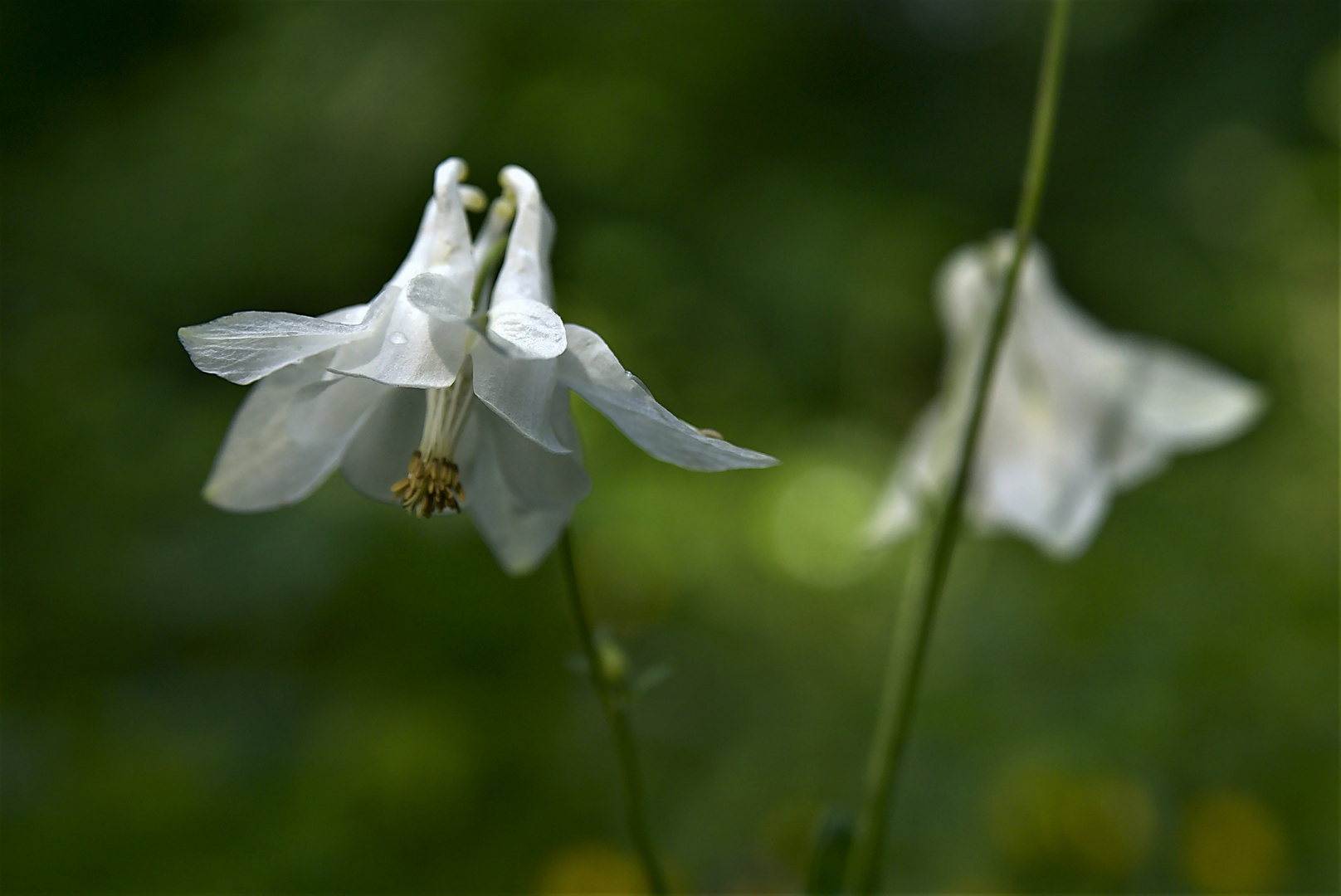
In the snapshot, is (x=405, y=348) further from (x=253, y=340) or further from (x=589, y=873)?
(x=589, y=873)

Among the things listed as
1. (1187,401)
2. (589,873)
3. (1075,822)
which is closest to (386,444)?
(1187,401)

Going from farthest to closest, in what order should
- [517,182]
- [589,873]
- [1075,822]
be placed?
[589,873] → [1075,822] → [517,182]

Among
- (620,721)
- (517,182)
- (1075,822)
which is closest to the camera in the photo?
(620,721)

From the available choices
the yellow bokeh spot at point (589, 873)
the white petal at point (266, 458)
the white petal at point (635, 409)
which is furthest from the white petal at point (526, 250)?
the yellow bokeh spot at point (589, 873)

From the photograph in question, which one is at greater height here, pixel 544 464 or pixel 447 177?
pixel 447 177

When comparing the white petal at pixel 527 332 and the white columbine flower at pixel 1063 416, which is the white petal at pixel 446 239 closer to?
the white petal at pixel 527 332

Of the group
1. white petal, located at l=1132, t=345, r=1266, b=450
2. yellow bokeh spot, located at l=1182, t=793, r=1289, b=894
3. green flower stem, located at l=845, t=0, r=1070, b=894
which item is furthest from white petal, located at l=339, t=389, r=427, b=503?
→ yellow bokeh spot, located at l=1182, t=793, r=1289, b=894

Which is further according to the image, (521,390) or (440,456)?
(440,456)

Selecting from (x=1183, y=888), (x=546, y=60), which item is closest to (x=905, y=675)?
(x=1183, y=888)
